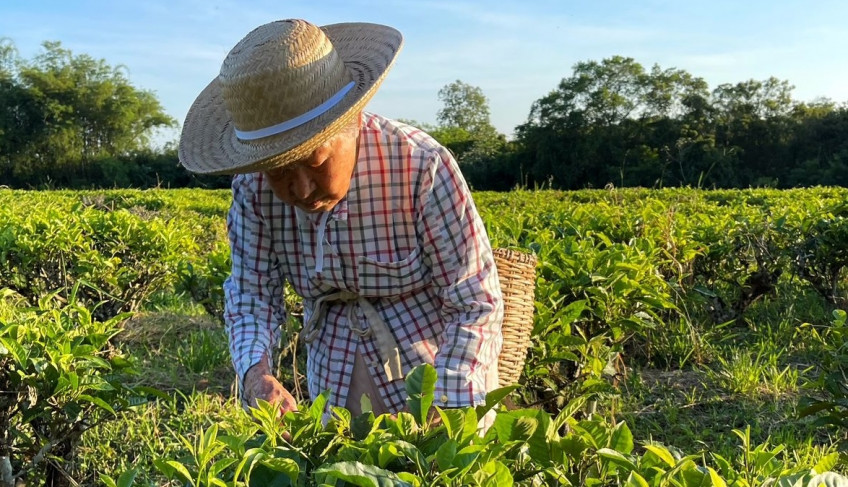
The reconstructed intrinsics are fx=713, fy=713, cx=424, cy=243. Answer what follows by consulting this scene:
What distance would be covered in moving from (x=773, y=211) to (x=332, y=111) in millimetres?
4582

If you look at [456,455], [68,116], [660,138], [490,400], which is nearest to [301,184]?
[490,400]

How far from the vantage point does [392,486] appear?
2.87ft

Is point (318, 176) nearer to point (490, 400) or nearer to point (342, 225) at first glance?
point (342, 225)

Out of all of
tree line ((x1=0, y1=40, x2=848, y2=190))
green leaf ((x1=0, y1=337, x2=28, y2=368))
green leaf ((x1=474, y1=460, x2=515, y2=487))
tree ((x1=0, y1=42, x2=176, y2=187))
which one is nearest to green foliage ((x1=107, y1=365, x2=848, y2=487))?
green leaf ((x1=474, y1=460, x2=515, y2=487))

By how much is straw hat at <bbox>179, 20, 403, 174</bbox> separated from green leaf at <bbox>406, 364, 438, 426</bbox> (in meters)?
0.49

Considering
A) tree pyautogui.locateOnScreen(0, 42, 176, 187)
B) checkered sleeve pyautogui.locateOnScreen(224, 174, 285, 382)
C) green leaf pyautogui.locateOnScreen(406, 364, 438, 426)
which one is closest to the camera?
green leaf pyautogui.locateOnScreen(406, 364, 438, 426)

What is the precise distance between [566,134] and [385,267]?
33.4 metres

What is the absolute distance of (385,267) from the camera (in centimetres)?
165

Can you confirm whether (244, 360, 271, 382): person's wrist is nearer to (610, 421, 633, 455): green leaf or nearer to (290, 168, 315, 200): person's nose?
(290, 168, 315, 200): person's nose

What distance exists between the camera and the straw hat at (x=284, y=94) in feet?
4.46

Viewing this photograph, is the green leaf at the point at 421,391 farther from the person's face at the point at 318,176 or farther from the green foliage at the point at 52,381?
the green foliage at the point at 52,381

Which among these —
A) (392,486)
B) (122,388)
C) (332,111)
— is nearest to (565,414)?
(392,486)

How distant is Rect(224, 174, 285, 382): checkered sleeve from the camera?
169cm

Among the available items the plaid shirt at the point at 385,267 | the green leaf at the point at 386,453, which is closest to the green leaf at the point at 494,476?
the green leaf at the point at 386,453
